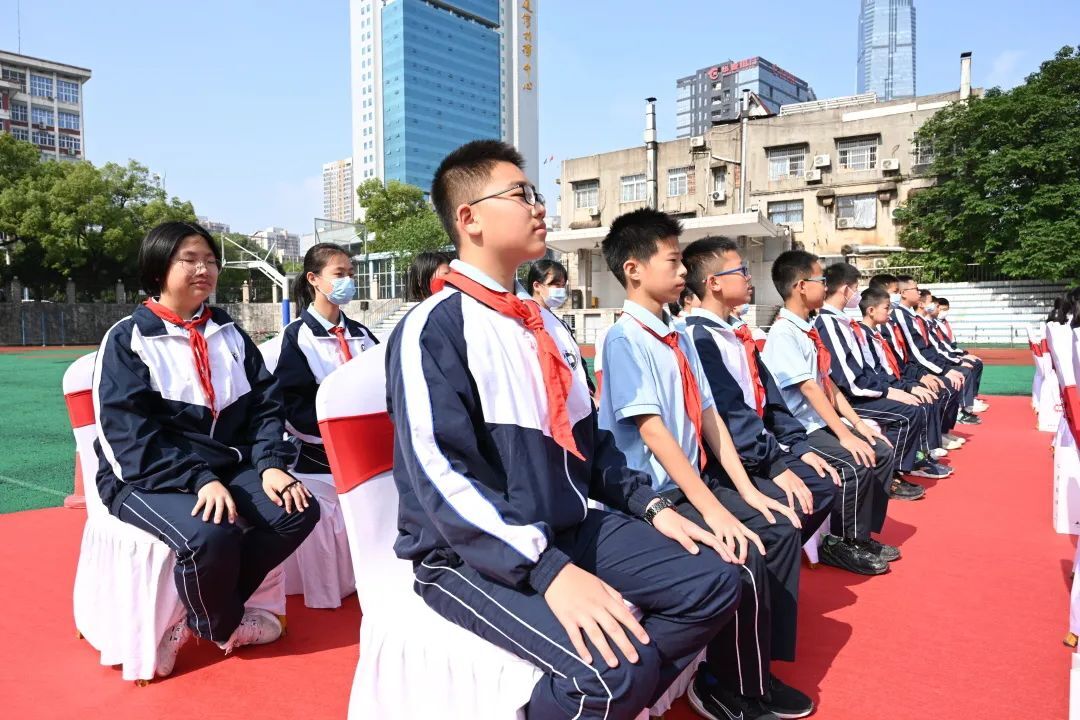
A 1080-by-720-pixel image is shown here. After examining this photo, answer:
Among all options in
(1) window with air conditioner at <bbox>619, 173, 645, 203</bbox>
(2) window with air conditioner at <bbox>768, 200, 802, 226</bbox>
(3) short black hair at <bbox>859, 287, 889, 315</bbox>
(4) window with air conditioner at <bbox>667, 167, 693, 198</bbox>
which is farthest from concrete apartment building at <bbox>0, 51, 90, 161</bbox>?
(3) short black hair at <bbox>859, 287, 889, 315</bbox>

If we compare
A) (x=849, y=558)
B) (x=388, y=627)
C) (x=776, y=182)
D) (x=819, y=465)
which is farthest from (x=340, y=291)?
(x=776, y=182)

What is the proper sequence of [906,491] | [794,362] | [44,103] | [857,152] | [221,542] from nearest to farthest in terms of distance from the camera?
[221,542]
[794,362]
[906,491]
[857,152]
[44,103]

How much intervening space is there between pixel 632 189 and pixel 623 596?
30.0 m

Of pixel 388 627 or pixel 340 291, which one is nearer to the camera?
pixel 388 627

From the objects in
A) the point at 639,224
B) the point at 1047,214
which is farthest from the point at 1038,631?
the point at 1047,214

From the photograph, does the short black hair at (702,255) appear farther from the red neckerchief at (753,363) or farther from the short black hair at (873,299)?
the short black hair at (873,299)

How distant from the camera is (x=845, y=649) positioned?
2723mm

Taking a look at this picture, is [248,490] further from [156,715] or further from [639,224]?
[639,224]

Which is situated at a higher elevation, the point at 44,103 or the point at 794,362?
the point at 44,103

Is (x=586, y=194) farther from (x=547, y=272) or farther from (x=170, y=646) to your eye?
(x=170, y=646)

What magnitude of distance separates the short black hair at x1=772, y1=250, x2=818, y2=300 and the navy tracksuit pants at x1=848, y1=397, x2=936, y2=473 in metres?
1.17

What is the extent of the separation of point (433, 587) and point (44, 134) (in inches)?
2419

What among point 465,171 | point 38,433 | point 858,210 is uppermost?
point 858,210

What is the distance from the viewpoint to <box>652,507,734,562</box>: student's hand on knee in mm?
1963
